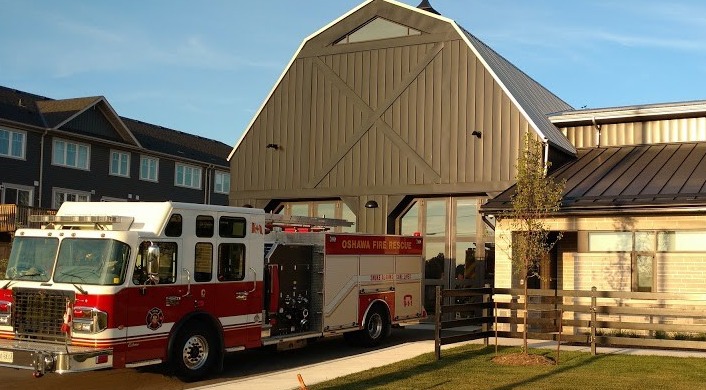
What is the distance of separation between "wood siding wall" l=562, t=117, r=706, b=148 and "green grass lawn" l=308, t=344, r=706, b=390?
→ 9130mm

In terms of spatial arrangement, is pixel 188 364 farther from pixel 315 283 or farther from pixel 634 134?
pixel 634 134

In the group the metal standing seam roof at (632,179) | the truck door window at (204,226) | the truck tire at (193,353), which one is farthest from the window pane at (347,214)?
the truck tire at (193,353)

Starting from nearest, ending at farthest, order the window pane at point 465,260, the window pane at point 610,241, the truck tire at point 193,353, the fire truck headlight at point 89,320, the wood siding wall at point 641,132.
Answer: the fire truck headlight at point 89,320 < the truck tire at point 193,353 < the window pane at point 610,241 < the wood siding wall at point 641,132 < the window pane at point 465,260

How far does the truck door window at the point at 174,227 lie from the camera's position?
42.0 feet

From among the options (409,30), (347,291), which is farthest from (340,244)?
(409,30)

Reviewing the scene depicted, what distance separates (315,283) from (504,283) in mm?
5621

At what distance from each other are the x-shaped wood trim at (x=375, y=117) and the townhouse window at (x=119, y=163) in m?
22.6

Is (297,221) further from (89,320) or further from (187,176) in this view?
(187,176)

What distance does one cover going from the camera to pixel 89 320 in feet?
38.4

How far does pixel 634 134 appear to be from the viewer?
23.0 meters

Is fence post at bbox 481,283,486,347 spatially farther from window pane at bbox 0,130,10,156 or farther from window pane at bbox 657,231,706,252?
window pane at bbox 0,130,10,156

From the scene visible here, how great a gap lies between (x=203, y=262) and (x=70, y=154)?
3091 centimetres

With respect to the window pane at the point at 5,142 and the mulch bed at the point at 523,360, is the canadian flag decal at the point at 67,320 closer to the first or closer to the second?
the mulch bed at the point at 523,360

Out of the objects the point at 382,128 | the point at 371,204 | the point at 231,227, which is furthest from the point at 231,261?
the point at 382,128
